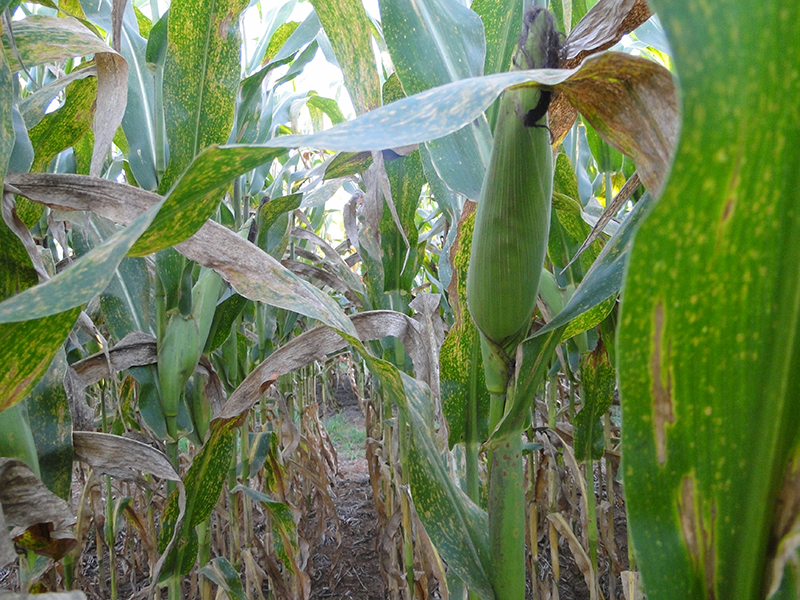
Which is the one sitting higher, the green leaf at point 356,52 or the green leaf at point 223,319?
the green leaf at point 356,52

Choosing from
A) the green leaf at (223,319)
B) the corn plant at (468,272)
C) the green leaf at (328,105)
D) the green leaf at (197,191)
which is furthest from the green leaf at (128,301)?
the green leaf at (328,105)

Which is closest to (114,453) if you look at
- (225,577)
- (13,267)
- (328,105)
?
(13,267)

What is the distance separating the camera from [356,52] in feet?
2.27

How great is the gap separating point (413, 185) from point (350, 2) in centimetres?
42

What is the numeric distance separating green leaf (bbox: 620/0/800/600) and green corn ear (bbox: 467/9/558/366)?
0.17 metres

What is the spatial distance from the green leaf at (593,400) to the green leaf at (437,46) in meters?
0.67

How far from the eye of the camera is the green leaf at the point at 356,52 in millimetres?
683

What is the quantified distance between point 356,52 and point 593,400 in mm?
842

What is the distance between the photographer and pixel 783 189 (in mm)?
219

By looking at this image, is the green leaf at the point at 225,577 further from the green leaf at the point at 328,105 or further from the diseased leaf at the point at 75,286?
the green leaf at the point at 328,105

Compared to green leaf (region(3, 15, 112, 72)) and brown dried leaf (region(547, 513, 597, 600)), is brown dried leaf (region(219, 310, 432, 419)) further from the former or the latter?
brown dried leaf (region(547, 513, 597, 600))

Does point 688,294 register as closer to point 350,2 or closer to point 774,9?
point 774,9

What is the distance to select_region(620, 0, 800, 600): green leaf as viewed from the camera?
0.65ft

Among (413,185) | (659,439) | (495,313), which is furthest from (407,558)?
(659,439)
